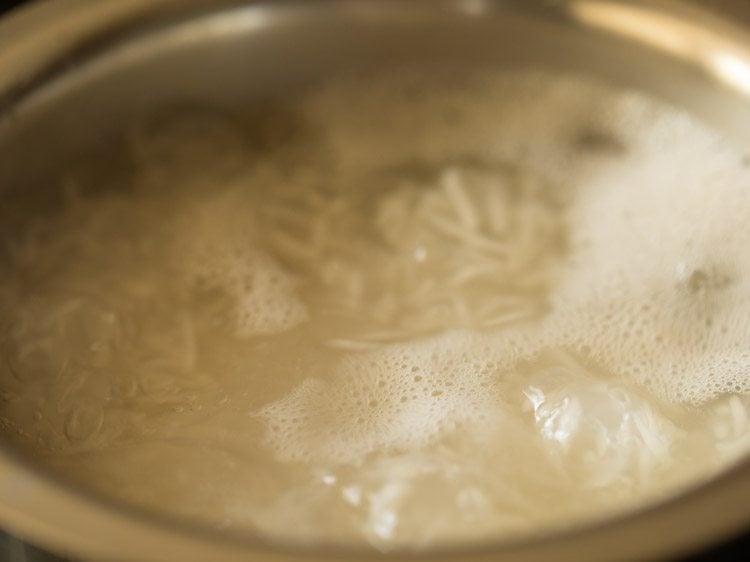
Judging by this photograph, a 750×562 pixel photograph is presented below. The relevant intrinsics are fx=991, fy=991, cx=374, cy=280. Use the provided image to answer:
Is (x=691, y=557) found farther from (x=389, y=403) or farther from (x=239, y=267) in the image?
(x=239, y=267)

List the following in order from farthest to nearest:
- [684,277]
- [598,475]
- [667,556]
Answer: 1. [684,277]
2. [598,475]
3. [667,556]

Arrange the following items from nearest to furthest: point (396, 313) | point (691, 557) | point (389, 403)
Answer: point (691, 557), point (389, 403), point (396, 313)

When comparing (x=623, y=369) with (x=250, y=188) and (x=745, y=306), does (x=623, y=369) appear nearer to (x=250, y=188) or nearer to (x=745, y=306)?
(x=745, y=306)

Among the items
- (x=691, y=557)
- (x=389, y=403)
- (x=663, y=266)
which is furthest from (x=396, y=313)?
(x=691, y=557)

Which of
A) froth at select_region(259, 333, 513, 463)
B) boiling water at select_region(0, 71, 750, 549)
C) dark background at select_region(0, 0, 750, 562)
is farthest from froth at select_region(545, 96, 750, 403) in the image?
dark background at select_region(0, 0, 750, 562)

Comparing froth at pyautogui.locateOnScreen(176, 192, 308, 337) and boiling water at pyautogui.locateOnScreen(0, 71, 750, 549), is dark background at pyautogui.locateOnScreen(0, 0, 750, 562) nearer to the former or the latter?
boiling water at pyautogui.locateOnScreen(0, 71, 750, 549)

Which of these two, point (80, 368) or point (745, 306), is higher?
point (745, 306)

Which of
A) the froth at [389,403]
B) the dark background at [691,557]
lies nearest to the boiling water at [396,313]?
the froth at [389,403]

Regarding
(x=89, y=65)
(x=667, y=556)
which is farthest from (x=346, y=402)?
(x=89, y=65)
